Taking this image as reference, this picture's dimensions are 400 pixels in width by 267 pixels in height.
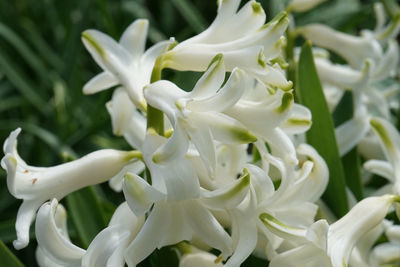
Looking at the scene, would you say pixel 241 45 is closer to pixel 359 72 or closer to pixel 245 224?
pixel 245 224

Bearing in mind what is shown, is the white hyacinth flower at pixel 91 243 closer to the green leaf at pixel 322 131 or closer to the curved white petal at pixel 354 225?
the curved white petal at pixel 354 225

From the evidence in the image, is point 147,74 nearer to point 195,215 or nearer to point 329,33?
point 195,215

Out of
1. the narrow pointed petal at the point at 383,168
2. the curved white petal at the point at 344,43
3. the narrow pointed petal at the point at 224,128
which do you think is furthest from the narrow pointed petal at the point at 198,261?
the curved white petal at the point at 344,43

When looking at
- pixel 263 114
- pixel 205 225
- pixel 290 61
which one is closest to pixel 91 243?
pixel 205 225

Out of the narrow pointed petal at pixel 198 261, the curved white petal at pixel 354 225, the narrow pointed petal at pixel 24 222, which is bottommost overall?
the narrow pointed petal at pixel 198 261

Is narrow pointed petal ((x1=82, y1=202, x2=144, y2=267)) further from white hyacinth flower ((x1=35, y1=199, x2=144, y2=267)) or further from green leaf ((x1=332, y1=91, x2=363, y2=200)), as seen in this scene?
green leaf ((x1=332, y1=91, x2=363, y2=200))

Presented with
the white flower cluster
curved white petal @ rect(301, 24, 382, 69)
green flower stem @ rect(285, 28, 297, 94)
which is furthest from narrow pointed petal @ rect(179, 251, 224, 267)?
curved white petal @ rect(301, 24, 382, 69)

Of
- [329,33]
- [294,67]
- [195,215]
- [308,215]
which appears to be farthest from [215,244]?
[329,33]
